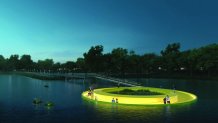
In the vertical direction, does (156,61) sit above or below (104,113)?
above

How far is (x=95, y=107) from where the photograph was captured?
4225cm

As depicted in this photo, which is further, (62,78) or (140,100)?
(62,78)

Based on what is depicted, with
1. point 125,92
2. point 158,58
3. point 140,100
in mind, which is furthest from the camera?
point 158,58

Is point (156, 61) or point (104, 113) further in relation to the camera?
point (156, 61)

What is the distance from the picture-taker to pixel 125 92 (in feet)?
166

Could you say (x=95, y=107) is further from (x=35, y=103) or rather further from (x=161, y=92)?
(x=161, y=92)

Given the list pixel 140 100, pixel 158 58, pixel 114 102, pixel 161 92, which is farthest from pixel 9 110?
pixel 158 58

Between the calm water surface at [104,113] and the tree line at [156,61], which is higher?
the tree line at [156,61]

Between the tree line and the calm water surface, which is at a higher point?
the tree line

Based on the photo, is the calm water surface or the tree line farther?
the tree line

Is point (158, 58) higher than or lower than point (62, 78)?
higher

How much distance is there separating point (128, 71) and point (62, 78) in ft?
142

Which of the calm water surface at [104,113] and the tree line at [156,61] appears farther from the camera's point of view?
the tree line at [156,61]

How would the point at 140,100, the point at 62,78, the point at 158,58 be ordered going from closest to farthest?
the point at 140,100 < the point at 62,78 < the point at 158,58
